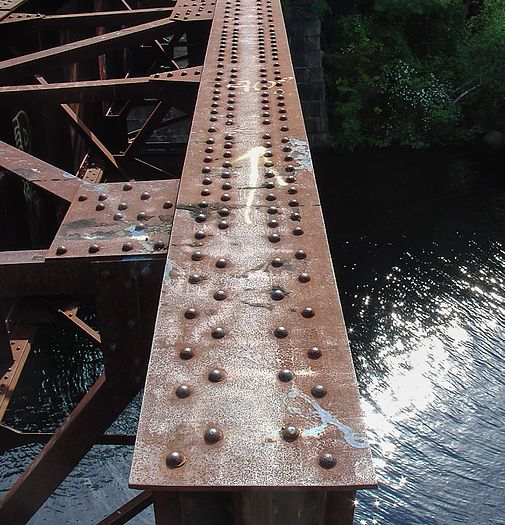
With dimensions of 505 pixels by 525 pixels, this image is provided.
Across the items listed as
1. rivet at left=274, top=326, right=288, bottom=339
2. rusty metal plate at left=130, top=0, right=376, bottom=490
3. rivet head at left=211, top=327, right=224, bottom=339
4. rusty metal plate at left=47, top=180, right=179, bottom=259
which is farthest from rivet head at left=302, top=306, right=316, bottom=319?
rusty metal plate at left=47, top=180, right=179, bottom=259

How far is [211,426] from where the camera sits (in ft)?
4.79

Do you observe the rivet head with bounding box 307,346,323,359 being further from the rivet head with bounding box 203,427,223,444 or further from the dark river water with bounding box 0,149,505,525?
the dark river water with bounding box 0,149,505,525

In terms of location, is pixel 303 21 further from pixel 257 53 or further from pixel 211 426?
pixel 211 426

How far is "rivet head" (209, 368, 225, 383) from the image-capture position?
159 centimetres

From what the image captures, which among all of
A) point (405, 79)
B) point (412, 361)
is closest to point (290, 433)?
point (412, 361)

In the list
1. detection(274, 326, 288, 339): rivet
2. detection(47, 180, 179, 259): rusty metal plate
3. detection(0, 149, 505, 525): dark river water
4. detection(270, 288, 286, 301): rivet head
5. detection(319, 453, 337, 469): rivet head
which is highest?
detection(319, 453, 337, 469): rivet head

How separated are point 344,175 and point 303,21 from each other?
17.1 feet

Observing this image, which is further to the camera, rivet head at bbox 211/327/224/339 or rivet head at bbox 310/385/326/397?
rivet head at bbox 211/327/224/339

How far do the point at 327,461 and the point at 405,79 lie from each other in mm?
21562

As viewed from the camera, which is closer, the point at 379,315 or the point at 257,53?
the point at 257,53

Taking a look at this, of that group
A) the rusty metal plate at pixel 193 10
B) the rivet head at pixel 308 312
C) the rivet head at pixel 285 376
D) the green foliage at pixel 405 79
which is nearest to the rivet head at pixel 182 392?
the rivet head at pixel 285 376

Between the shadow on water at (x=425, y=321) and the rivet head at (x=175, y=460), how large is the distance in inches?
331

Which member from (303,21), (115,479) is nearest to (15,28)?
(115,479)

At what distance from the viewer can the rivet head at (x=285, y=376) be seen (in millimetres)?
1586
